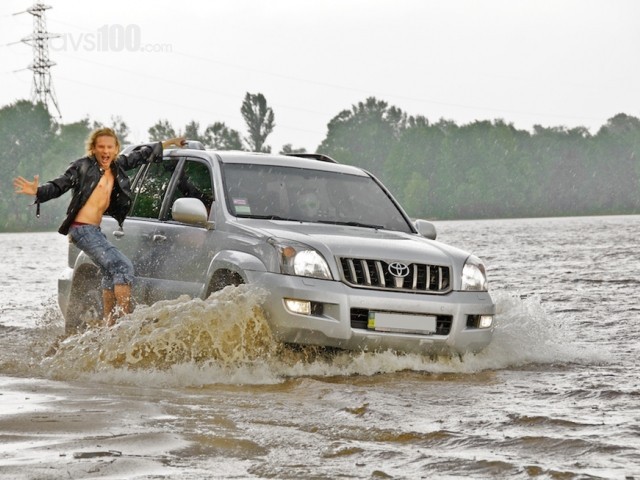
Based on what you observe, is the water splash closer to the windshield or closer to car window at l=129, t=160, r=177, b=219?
the windshield

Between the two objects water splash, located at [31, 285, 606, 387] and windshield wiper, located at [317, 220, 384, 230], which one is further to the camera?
windshield wiper, located at [317, 220, 384, 230]

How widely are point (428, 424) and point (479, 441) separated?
54 centimetres

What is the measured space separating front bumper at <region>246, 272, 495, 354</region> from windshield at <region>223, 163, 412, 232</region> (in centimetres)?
100

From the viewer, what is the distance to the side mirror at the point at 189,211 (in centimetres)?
852

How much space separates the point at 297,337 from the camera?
7.94m

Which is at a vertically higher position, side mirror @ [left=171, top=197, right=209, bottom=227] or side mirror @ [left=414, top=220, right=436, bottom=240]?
side mirror @ [left=171, top=197, right=209, bottom=227]

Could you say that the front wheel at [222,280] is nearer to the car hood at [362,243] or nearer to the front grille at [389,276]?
the car hood at [362,243]

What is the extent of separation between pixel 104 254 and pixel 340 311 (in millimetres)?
2180

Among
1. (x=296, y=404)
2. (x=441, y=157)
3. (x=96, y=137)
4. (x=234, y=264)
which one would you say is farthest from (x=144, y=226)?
(x=441, y=157)

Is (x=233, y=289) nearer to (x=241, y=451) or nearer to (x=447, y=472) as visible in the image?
(x=241, y=451)

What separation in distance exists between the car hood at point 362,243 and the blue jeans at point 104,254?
4.03 feet

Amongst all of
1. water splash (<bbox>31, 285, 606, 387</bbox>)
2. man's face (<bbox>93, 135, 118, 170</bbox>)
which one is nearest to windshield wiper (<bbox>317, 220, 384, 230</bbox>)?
water splash (<bbox>31, 285, 606, 387</bbox>)

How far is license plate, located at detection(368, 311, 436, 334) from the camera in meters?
8.00

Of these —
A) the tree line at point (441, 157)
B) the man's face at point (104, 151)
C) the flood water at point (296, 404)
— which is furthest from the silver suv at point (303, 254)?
the tree line at point (441, 157)
